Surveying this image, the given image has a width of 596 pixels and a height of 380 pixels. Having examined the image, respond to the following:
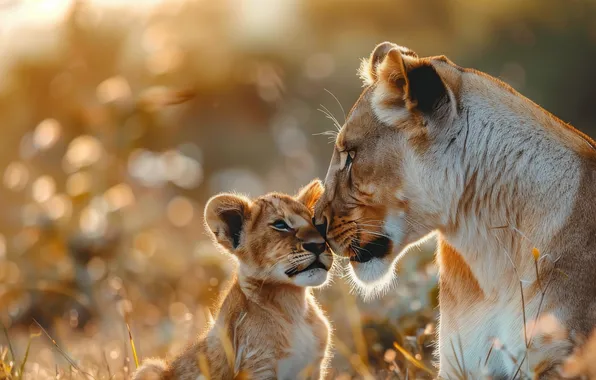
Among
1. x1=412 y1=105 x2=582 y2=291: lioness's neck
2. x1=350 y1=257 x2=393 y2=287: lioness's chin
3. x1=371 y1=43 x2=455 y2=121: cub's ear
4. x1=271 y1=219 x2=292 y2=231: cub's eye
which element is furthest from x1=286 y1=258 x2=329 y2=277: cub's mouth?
x1=371 y1=43 x2=455 y2=121: cub's ear

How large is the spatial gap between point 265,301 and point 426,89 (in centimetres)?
104

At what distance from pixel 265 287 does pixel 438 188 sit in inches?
32.6

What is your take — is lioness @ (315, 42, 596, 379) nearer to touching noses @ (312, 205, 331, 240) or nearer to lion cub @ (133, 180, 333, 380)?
touching noses @ (312, 205, 331, 240)

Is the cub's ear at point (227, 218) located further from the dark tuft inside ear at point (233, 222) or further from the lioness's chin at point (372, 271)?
the lioness's chin at point (372, 271)

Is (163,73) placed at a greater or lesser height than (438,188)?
lesser

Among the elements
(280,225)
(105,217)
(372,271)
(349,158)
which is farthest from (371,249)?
(105,217)

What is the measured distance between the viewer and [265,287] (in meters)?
3.52

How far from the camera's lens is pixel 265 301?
3477 millimetres

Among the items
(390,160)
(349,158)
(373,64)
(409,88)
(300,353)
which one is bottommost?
(300,353)

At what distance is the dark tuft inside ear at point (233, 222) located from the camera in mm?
3688

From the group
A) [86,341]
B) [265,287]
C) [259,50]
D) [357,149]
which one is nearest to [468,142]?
[357,149]

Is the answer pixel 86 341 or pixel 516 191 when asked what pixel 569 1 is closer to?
pixel 86 341

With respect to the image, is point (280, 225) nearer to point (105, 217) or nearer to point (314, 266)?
point (314, 266)

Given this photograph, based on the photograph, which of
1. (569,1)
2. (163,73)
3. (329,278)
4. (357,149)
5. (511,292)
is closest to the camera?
(511,292)
